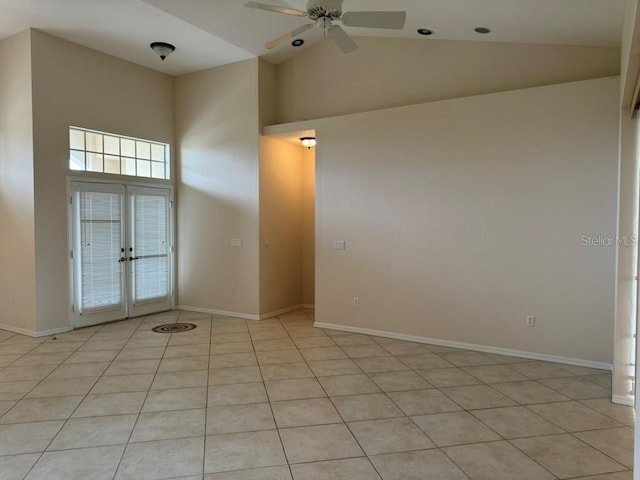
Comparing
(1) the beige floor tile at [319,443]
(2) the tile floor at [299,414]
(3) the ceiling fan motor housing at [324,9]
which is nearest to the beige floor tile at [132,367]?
(2) the tile floor at [299,414]

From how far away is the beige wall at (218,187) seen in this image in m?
6.36

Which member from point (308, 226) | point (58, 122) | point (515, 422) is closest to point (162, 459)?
point (515, 422)

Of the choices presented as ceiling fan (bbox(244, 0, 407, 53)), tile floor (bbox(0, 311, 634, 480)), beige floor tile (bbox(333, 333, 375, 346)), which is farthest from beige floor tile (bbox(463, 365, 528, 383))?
ceiling fan (bbox(244, 0, 407, 53))

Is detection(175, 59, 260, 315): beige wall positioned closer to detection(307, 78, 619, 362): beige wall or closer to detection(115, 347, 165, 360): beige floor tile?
detection(307, 78, 619, 362): beige wall

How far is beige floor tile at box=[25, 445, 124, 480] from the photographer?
8.00 ft

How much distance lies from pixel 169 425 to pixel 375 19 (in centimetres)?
365

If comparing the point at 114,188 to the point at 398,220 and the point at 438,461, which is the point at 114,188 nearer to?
the point at 398,220

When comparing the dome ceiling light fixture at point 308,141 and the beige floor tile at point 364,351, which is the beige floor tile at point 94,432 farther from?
the dome ceiling light fixture at point 308,141

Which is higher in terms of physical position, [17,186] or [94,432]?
[17,186]

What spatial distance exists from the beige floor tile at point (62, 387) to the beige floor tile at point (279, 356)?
1.62 m

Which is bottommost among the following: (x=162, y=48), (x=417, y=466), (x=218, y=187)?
(x=417, y=466)

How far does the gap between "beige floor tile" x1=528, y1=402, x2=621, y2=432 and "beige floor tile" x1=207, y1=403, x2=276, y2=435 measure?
6.91ft

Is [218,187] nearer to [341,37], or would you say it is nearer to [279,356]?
[279,356]

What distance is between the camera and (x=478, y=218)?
479cm
